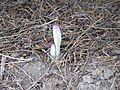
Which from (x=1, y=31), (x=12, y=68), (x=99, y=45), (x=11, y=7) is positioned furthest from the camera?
(x=11, y=7)

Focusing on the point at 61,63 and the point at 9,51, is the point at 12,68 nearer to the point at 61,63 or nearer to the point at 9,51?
the point at 9,51

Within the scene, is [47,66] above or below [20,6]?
below

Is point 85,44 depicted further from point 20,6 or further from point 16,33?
point 20,6

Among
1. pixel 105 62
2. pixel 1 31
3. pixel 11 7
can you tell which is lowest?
pixel 105 62

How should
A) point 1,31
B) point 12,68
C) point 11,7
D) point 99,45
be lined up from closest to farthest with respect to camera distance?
point 12,68 < point 99,45 < point 1,31 < point 11,7

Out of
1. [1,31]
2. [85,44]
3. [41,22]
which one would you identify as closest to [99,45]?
[85,44]

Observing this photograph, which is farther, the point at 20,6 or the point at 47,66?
the point at 20,6
